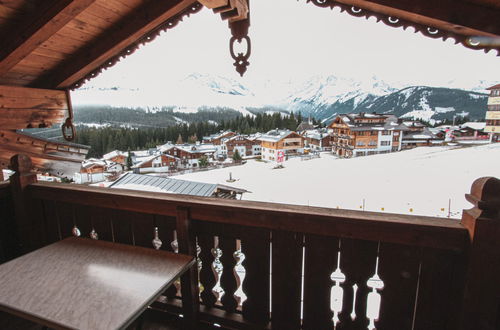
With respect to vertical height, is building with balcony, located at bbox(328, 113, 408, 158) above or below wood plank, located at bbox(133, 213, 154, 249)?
above

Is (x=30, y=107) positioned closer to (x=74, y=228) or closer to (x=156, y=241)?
(x=74, y=228)

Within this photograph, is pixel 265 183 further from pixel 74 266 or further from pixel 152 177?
pixel 74 266

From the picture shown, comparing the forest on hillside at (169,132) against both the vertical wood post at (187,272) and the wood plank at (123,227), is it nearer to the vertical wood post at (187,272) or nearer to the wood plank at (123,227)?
the wood plank at (123,227)

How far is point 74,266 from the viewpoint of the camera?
3.54 feet

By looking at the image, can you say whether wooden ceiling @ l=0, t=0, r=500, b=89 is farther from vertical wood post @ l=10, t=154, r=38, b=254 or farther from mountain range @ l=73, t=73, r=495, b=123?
vertical wood post @ l=10, t=154, r=38, b=254

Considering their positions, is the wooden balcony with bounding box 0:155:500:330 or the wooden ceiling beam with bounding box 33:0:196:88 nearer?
the wooden balcony with bounding box 0:155:500:330

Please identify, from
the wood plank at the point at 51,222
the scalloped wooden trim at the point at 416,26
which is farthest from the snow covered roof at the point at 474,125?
the wood plank at the point at 51,222

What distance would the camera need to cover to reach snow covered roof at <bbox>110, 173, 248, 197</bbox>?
3.48 m

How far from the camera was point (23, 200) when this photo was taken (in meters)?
1.56

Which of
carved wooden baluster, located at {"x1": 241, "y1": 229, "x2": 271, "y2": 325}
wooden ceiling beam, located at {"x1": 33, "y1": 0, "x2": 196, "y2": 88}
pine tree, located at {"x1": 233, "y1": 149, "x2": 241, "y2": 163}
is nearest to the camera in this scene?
carved wooden baluster, located at {"x1": 241, "y1": 229, "x2": 271, "y2": 325}

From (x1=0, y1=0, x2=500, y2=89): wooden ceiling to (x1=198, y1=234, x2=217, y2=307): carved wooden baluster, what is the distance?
1.19 meters

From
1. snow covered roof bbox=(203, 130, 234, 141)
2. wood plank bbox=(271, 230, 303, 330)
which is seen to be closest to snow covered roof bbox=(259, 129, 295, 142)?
snow covered roof bbox=(203, 130, 234, 141)

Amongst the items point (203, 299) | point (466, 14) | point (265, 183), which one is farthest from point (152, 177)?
point (466, 14)

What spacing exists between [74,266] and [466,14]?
208 centimetres
